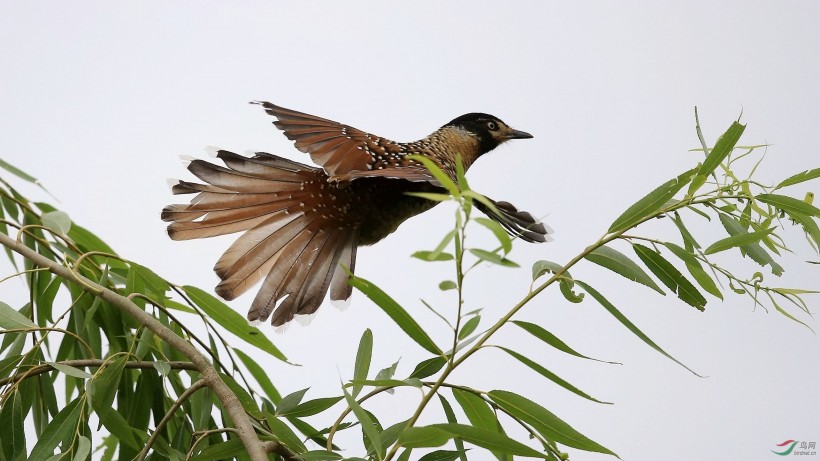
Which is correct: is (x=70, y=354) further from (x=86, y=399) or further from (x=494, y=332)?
(x=494, y=332)

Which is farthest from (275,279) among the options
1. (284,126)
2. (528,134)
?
(528,134)

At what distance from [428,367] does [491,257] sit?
0.40m

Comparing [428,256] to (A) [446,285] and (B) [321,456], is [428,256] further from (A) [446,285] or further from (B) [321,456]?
(B) [321,456]

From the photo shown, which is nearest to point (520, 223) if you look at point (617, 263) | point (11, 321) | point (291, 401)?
point (617, 263)

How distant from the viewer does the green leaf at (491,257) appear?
84 cm

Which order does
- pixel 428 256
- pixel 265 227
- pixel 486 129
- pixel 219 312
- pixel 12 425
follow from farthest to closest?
pixel 486 129 → pixel 265 227 → pixel 219 312 → pixel 12 425 → pixel 428 256

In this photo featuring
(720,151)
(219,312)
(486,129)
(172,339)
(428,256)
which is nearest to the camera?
(428,256)

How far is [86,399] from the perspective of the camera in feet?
4.40

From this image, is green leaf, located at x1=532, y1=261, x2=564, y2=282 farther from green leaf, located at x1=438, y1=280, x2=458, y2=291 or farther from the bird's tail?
the bird's tail

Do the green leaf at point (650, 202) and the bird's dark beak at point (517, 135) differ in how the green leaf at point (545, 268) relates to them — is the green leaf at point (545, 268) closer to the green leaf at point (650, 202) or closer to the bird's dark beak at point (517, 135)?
the green leaf at point (650, 202)

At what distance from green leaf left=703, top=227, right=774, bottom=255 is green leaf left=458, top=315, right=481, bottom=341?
1.03ft

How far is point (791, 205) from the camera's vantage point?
1.19m

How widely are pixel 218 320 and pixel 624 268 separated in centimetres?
75

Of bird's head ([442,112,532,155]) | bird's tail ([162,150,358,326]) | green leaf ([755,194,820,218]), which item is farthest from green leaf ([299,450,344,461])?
bird's head ([442,112,532,155])
